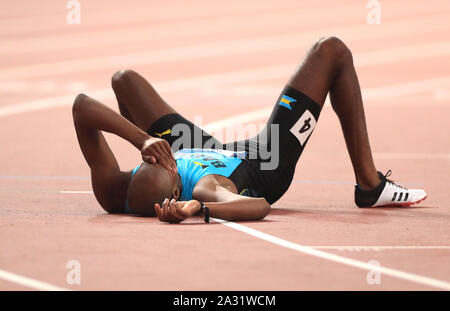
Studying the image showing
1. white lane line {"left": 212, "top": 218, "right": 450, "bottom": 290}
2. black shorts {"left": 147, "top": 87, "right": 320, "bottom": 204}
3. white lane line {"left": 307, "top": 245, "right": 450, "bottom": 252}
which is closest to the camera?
white lane line {"left": 212, "top": 218, "right": 450, "bottom": 290}

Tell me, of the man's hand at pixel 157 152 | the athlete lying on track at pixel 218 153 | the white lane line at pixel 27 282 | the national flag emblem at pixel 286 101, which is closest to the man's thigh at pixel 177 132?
the athlete lying on track at pixel 218 153

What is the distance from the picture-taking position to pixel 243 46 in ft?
59.3

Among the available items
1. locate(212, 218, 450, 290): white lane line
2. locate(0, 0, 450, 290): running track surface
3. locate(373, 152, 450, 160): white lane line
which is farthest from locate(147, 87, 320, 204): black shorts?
locate(373, 152, 450, 160): white lane line

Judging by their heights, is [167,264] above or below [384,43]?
below

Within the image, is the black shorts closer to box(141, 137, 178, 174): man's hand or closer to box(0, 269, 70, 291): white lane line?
box(141, 137, 178, 174): man's hand

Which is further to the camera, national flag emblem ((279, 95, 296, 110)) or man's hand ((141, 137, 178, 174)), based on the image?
national flag emblem ((279, 95, 296, 110))

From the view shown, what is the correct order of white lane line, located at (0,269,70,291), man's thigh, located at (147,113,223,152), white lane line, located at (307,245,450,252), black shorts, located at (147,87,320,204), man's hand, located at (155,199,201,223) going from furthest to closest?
man's thigh, located at (147,113,223,152)
black shorts, located at (147,87,320,204)
man's hand, located at (155,199,201,223)
white lane line, located at (307,245,450,252)
white lane line, located at (0,269,70,291)

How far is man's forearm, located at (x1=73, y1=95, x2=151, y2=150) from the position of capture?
4738mm

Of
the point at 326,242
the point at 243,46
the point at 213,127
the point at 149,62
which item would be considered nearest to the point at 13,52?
the point at 149,62

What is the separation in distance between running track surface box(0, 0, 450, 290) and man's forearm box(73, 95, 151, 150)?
49 centimetres

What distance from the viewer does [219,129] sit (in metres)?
11.6

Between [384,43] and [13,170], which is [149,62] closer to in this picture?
[384,43]
